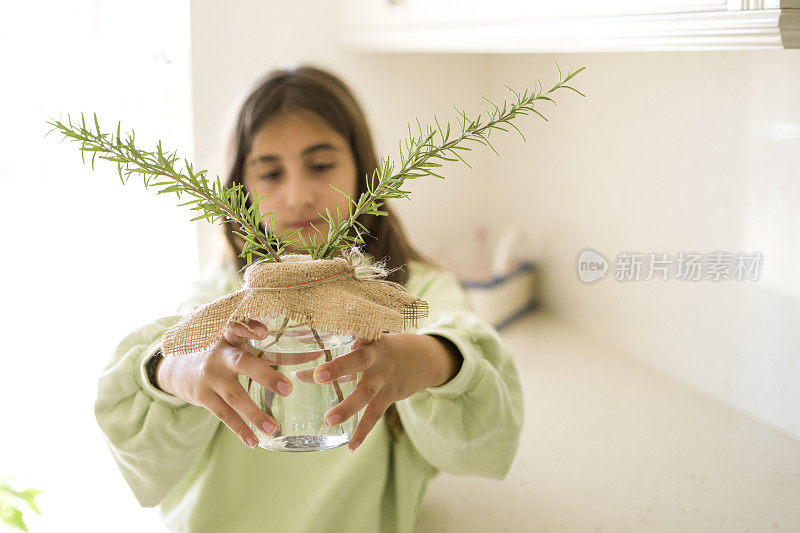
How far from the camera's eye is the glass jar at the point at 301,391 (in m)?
0.41

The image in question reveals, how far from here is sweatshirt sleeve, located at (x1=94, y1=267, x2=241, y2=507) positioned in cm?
61

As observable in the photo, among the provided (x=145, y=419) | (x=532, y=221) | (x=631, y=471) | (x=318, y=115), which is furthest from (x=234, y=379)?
(x=532, y=221)

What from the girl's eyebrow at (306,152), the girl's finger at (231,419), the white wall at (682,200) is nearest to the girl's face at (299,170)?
the girl's eyebrow at (306,152)

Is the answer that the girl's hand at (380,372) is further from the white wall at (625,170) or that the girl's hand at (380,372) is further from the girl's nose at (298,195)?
the white wall at (625,170)

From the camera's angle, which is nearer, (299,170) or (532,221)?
(299,170)

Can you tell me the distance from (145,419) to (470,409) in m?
0.26

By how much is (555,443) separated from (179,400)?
18.1 inches

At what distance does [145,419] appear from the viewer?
62 centimetres

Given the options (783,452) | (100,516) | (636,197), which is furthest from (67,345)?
(783,452)

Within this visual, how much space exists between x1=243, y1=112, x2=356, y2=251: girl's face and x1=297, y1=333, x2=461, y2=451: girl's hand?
0.58 ft

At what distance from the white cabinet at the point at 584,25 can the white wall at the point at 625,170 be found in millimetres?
164

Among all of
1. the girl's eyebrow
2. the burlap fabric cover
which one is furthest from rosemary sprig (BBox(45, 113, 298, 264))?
the girl's eyebrow

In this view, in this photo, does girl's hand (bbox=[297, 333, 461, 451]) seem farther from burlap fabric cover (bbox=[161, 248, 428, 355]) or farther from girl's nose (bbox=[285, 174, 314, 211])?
girl's nose (bbox=[285, 174, 314, 211])

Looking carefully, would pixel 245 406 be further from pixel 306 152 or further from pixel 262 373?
pixel 306 152
